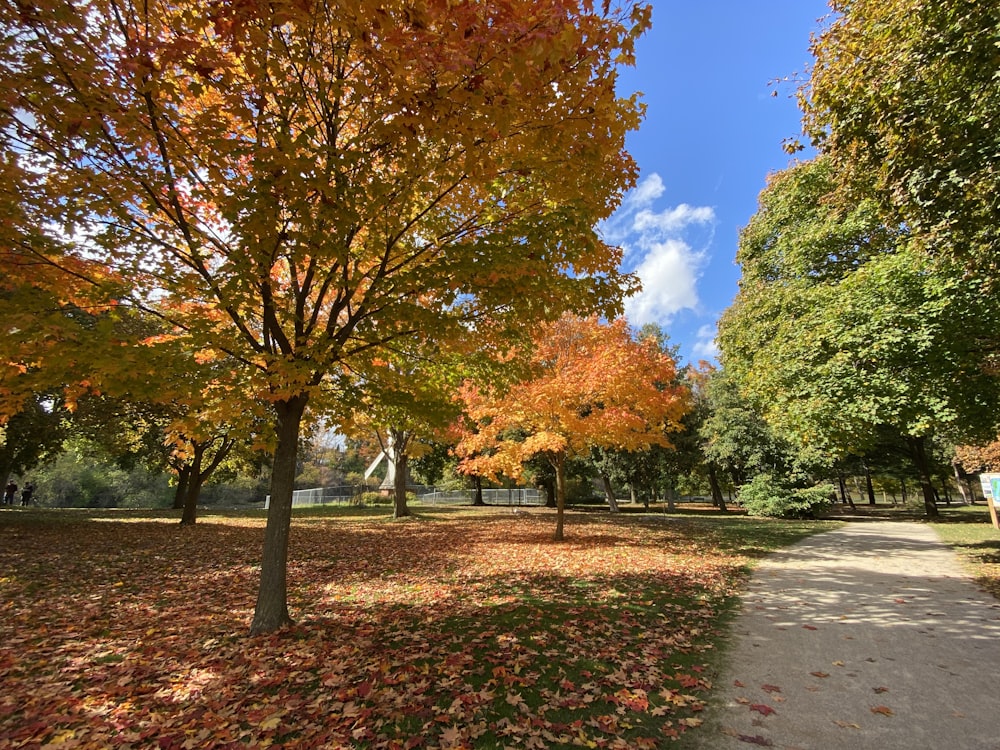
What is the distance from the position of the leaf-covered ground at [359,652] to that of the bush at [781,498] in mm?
15619

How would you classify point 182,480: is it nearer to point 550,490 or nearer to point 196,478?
point 196,478

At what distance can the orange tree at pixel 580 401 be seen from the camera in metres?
11.4

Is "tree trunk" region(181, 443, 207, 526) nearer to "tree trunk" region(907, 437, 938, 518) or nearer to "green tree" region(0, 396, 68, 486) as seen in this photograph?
"green tree" region(0, 396, 68, 486)

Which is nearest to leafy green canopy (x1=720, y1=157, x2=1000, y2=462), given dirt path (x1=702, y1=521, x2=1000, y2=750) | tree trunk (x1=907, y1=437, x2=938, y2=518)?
dirt path (x1=702, y1=521, x2=1000, y2=750)

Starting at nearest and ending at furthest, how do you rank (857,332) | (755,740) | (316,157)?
(755,740)
(316,157)
(857,332)

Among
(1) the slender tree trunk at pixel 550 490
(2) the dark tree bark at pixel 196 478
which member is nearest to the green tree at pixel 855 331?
(2) the dark tree bark at pixel 196 478

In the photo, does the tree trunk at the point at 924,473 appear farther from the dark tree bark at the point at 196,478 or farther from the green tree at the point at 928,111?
the dark tree bark at the point at 196,478

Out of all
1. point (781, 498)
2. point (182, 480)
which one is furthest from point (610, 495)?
point (182, 480)

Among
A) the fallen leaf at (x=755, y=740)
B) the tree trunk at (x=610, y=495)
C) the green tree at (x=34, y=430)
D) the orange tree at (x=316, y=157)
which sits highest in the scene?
the orange tree at (x=316, y=157)

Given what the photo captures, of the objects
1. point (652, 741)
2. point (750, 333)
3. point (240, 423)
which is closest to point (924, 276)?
point (750, 333)

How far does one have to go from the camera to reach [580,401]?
12.1 meters

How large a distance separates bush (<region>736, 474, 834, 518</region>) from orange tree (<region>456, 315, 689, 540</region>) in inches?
538

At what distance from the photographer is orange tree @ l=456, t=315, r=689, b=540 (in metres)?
11.4

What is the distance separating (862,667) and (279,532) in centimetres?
619
